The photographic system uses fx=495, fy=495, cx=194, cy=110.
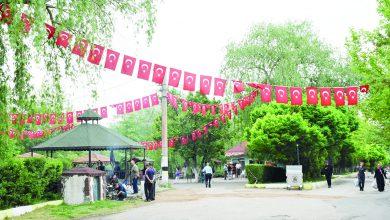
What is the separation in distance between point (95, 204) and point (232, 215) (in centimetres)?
603

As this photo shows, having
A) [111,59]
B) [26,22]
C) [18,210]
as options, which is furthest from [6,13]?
[18,210]

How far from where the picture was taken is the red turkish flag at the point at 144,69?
16891 mm

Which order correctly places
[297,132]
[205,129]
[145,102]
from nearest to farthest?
[145,102] < [297,132] < [205,129]

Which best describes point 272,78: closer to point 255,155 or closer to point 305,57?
point 305,57

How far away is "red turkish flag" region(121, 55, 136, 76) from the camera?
16.0 m

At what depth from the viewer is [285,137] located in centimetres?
3017

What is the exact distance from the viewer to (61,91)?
534 inches

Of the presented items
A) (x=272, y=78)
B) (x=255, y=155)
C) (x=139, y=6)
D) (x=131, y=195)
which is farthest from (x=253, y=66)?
(x=139, y=6)

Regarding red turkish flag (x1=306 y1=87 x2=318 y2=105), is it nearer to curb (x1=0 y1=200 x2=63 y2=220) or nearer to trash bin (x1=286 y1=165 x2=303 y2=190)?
trash bin (x1=286 y1=165 x2=303 y2=190)

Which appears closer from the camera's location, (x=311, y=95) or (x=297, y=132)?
(x=311, y=95)

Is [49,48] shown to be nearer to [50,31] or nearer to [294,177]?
[50,31]

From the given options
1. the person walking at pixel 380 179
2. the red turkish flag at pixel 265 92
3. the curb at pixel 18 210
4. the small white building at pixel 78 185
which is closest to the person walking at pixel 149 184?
the small white building at pixel 78 185

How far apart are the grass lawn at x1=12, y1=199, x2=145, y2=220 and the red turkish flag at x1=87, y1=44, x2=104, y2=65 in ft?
15.0

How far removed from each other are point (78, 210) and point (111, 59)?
511cm
